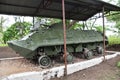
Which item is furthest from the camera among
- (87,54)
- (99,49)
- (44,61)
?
(99,49)

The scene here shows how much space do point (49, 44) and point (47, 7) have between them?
8.92 feet

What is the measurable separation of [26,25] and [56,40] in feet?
31.6

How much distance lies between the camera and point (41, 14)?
10.4m

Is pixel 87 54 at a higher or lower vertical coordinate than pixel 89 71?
higher

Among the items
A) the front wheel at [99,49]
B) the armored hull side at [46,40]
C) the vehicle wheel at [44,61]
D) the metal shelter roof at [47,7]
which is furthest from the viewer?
the front wheel at [99,49]

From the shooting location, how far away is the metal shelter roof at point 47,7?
342 inches

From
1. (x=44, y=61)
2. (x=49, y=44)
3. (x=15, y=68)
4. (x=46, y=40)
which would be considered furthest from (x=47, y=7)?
(x=15, y=68)

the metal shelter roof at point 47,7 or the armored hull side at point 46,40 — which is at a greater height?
the metal shelter roof at point 47,7

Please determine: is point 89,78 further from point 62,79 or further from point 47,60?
point 47,60

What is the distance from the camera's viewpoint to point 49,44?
7.79m

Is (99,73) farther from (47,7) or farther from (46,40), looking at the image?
(47,7)

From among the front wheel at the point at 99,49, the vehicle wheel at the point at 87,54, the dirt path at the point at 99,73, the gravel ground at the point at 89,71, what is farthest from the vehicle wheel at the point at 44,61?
the front wheel at the point at 99,49

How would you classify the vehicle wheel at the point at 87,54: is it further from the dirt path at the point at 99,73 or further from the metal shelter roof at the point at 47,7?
the metal shelter roof at the point at 47,7

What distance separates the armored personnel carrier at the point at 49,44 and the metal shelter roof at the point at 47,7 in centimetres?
119
